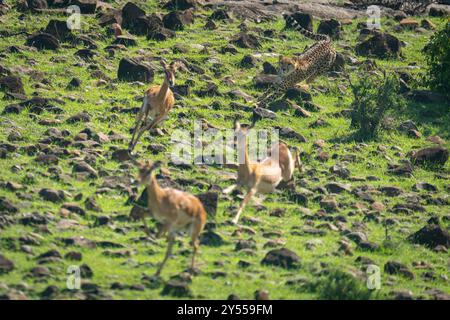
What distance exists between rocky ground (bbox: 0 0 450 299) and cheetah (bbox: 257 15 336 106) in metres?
0.31

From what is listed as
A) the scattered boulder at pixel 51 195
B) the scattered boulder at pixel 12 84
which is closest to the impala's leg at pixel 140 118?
the scattered boulder at pixel 51 195

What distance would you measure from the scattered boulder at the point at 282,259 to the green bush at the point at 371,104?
22.6 feet

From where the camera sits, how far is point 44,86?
2272cm

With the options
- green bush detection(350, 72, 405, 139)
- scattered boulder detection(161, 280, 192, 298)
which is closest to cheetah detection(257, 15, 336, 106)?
green bush detection(350, 72, 405, 139)

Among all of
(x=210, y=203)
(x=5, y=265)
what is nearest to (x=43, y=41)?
(x=210, y=203)

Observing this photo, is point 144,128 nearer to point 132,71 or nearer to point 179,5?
point 132,71

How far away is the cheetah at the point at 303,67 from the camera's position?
23625 millimetres

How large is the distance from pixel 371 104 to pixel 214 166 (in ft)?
14.4

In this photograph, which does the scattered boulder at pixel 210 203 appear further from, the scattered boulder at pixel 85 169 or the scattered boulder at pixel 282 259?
the scattered boulder at pixel 85 169

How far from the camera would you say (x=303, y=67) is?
24.3 meters

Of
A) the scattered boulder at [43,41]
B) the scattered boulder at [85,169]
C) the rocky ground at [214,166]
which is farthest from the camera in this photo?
the scattered boulder at [43,41]

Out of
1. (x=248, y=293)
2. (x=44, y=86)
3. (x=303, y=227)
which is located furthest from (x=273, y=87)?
(x=248, y=293)

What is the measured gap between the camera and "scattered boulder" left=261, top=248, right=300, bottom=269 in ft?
52.3
